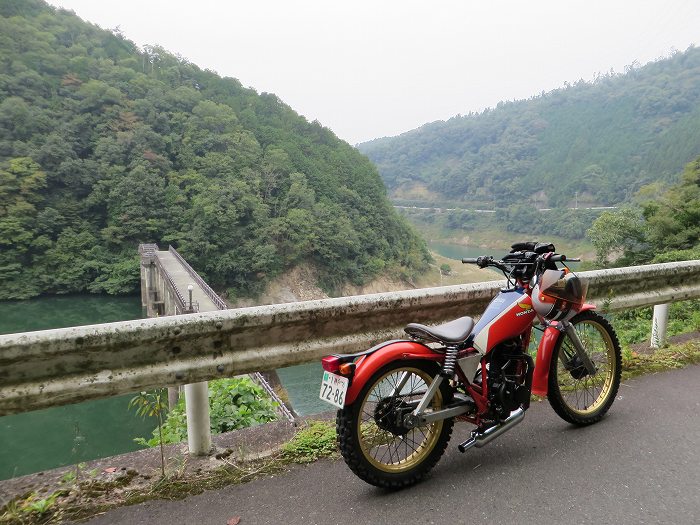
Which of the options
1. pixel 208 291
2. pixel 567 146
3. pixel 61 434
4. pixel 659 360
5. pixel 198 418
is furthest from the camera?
pixel 567 146

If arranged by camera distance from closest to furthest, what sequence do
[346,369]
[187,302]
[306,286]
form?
1. [346,369]
2. [187,302]
3. [306,286]

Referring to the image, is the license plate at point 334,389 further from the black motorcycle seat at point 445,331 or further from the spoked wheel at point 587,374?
the spoked wheel at point 587,374

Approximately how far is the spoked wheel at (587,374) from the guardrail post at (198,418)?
1850 mm

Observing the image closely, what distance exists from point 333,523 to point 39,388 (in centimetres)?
131

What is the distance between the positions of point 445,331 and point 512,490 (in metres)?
0.76

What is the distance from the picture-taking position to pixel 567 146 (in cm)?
12769

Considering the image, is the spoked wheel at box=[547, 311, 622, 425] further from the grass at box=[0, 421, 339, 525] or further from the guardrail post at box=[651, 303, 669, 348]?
the guardrail post at box=[651, 303, 669, 348]

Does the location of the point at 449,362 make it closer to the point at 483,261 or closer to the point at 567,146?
the point at 483,261

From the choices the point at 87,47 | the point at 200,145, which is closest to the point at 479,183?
the point at 200,145

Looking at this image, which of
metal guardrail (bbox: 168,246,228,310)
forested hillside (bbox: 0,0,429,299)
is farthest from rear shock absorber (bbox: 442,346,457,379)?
forested hillside (bbox: 0,0,429,299)

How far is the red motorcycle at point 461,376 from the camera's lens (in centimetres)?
206

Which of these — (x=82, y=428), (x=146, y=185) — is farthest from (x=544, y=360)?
(x=146, y=185)

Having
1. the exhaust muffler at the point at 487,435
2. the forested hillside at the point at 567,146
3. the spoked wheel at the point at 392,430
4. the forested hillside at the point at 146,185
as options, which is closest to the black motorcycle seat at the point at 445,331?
the spoked wheel at the point at 392,430

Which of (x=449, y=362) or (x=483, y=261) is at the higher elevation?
(x=483, y=261)
